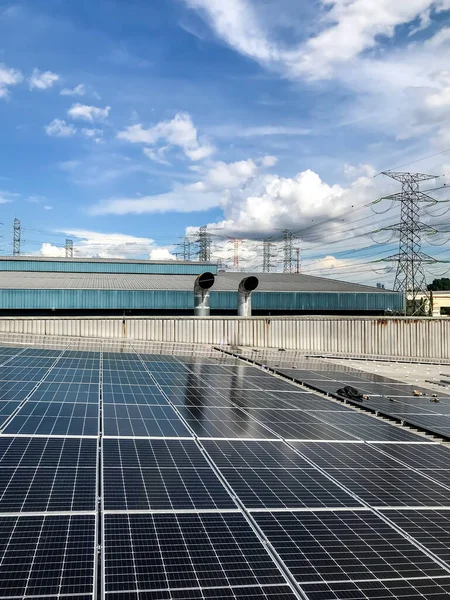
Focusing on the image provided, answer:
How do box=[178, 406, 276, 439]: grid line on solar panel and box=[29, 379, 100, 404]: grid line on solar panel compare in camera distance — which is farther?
box=[29, 379, 100, 404]: grid line on solar panel

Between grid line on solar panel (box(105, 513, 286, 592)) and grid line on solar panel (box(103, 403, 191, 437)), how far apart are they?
4.19 m

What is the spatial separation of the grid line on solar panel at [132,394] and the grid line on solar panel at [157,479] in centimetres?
398

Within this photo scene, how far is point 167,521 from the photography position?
6996mm

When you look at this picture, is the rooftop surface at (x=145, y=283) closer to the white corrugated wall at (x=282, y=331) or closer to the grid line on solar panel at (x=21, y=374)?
the white corrugated wall at (x=282, y=331)

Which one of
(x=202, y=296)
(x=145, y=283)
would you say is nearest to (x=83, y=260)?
(x=145, y=283)

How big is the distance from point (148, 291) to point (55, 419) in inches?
1297

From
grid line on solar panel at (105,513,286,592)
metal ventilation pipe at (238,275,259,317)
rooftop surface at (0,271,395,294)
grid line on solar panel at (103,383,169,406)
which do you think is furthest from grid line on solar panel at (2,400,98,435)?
rooftop surface at (0,271,395,294)

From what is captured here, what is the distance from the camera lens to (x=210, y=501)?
7824 millimetres

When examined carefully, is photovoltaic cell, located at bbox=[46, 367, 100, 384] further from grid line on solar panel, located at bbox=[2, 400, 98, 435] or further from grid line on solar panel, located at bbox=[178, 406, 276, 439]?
grid line on solar panel, located at bbox=[178, 406, 276, 439]

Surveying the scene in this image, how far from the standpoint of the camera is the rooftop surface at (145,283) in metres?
47.7

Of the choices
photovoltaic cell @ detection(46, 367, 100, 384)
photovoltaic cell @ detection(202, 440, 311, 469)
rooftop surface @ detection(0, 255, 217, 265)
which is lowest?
photovoltaic cell @ detection(202, 440, 311, 469)

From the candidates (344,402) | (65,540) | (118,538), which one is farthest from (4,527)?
(344,402)

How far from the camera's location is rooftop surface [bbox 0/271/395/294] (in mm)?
47688

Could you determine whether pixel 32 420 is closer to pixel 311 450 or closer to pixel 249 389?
pixel 311 450
